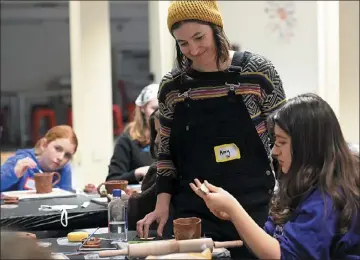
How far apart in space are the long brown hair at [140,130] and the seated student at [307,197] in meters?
2.15

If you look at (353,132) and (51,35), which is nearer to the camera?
(353,132)

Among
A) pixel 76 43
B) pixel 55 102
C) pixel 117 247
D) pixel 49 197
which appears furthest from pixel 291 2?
pixel 117 247

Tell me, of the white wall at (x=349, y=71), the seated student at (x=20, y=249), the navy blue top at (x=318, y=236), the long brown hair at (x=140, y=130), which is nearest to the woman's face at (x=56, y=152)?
the long brown hair at (x=140, y=130)

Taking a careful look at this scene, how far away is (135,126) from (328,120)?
92.9 inches

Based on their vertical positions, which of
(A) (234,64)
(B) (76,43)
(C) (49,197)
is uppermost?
(B) (76,43)

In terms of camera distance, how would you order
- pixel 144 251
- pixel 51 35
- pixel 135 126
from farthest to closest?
pixel 51 35 → pixel 135 126 → pixel 144 251

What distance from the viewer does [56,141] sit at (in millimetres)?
3484

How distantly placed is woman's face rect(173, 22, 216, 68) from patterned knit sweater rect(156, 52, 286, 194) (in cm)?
11

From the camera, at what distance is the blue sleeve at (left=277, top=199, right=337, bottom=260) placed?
4.85 ft

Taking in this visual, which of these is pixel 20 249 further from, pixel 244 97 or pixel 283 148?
pixel 244 97

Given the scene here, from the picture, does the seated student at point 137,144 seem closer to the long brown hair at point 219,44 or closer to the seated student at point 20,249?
the long brown hair at point 219,44

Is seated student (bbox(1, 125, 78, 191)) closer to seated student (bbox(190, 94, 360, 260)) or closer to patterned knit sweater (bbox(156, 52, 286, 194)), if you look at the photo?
patterned knit sweater (bbox(156, 52, 286, 194))

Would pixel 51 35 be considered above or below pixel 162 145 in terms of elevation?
above

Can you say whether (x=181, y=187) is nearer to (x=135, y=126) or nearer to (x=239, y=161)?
(x=239, y=161)
